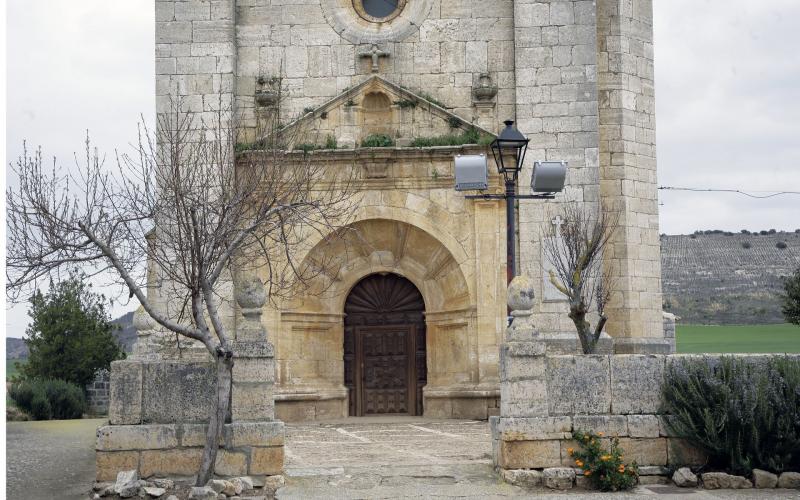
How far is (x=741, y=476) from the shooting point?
1013 centimetres

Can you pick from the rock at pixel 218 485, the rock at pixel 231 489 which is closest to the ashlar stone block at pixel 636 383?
the rock at pixel 231 489

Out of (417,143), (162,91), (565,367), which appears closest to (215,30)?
(162,91)

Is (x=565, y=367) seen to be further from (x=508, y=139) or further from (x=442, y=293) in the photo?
(x=442, y=293)

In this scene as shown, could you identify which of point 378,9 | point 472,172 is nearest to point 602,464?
point 472,172

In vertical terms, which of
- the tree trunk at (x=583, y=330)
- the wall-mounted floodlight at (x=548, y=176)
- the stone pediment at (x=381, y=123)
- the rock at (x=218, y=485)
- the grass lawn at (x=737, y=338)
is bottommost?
the rock at (x=218, y=485)

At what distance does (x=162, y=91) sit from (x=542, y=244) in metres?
6.29

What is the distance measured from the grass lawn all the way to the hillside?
3190mm

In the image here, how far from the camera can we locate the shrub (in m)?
16.2

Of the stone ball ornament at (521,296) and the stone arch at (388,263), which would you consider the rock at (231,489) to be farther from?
the stone arch at (388,263)

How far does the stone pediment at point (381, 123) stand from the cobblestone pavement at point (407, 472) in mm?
4716

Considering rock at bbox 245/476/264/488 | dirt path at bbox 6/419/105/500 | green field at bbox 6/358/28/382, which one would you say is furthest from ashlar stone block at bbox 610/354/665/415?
green field at bbox 6/358/28/382

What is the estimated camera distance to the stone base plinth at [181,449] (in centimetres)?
1007

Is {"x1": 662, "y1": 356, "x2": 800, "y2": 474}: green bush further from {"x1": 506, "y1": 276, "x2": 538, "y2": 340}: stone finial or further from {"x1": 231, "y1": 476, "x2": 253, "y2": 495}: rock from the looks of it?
{"x1": 231, "y1": 476, "x2": 253, "y2": 495}: rock

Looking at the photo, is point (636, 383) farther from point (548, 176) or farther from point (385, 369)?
point (385, 369)
